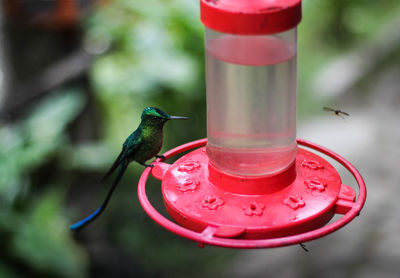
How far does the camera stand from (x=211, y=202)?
230 cm

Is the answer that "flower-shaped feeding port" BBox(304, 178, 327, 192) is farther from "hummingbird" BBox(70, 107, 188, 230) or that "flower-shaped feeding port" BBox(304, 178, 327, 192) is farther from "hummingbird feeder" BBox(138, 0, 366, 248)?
"hummingbird" BBox(70, 107, 188, 230)

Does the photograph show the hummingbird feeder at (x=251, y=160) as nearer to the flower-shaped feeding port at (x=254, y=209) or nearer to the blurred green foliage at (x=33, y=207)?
the flower-shaped feeding port at (x=254, y=209)

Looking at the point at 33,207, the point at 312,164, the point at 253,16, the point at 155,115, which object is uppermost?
the point at 253,16

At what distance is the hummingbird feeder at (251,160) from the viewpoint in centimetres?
203

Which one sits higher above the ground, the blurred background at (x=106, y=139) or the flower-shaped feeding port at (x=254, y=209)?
the flower-shaped feeding port at (x=254, y=209)

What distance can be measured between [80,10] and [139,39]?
822 millimetres

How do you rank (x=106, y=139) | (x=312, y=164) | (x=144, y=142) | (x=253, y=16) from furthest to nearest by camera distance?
(x=106, y=139)
(x=144, y=142)
(x=312, y=164)
(x=253, y=16)

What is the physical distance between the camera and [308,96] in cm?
977

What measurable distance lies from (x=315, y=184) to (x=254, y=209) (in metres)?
0.34

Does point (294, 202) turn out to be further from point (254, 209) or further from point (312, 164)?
point (312, 164)

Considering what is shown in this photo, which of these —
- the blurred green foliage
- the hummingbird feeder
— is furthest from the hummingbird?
the blurred green foliage

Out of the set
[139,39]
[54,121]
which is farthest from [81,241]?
[139,39]

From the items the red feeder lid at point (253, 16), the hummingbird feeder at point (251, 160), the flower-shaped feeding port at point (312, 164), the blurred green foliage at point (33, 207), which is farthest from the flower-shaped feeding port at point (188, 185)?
the blurred green foliage at point (33, 207)

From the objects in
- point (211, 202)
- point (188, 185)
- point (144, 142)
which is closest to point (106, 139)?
point (144, 142)
